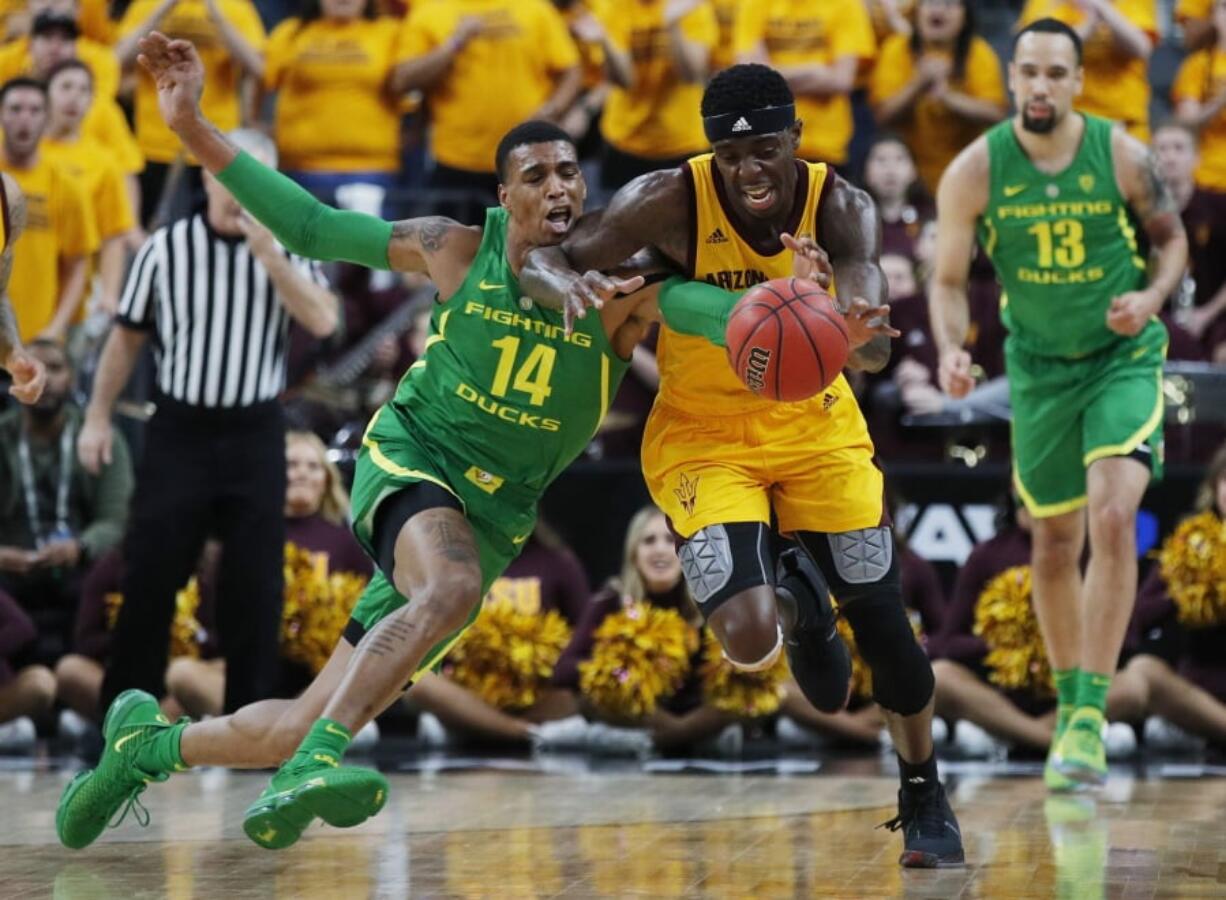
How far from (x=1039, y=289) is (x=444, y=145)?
4539 mm

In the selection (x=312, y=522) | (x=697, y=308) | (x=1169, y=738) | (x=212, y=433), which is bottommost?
(x=1169, y=738)

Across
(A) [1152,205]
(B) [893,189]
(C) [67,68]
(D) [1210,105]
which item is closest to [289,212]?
(A) [1152,205]

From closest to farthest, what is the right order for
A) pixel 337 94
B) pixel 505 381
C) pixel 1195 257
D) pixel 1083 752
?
pixel 505 381 < pixel 1083 752 < pixel 1195 257 < pixel 337 94

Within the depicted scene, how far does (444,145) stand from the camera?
36.6 feet

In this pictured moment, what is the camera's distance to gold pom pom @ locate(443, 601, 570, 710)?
8.88 m

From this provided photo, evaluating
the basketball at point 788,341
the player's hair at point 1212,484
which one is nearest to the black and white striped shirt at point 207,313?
the basketball at point 788,341

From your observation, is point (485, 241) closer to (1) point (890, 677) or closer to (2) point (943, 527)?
(1) point (890, 677)

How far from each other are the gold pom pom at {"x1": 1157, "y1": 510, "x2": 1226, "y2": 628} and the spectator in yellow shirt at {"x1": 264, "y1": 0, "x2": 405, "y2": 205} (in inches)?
186

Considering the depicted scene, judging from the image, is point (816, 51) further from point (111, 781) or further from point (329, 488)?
point (111, 781)

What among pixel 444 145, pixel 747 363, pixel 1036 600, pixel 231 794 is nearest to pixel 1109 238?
pixel 1036 600

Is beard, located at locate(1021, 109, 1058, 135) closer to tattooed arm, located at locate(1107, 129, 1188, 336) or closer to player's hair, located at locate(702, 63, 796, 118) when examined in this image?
tattooed arm, located at locate(1107, 129, 1188, 336)

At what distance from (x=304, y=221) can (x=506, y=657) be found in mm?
3617

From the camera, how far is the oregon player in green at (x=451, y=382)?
5.60 meters

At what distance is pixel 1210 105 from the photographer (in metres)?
10.9
